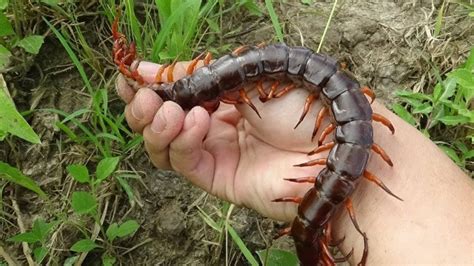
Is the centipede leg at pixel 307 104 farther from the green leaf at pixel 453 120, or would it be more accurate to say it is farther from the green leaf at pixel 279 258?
the green leaf at pixel 453 120

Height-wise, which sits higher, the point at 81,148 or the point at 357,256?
the point at 357,256

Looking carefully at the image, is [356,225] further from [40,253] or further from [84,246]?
[40,253]

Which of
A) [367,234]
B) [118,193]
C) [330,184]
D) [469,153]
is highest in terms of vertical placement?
[330,184]

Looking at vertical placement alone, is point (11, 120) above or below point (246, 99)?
above

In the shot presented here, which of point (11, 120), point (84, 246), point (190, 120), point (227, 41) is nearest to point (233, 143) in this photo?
point (190, 120)

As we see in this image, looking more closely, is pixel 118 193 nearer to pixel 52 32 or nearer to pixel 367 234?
pixel 52 32

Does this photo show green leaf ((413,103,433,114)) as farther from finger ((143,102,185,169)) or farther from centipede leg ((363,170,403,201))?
finger ((143,102,185,169))

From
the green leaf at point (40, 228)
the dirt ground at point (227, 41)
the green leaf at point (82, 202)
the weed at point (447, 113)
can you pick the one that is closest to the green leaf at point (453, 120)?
the weed at point (447, 113)

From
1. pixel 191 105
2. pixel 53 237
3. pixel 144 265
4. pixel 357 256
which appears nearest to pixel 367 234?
pixel 357 256
